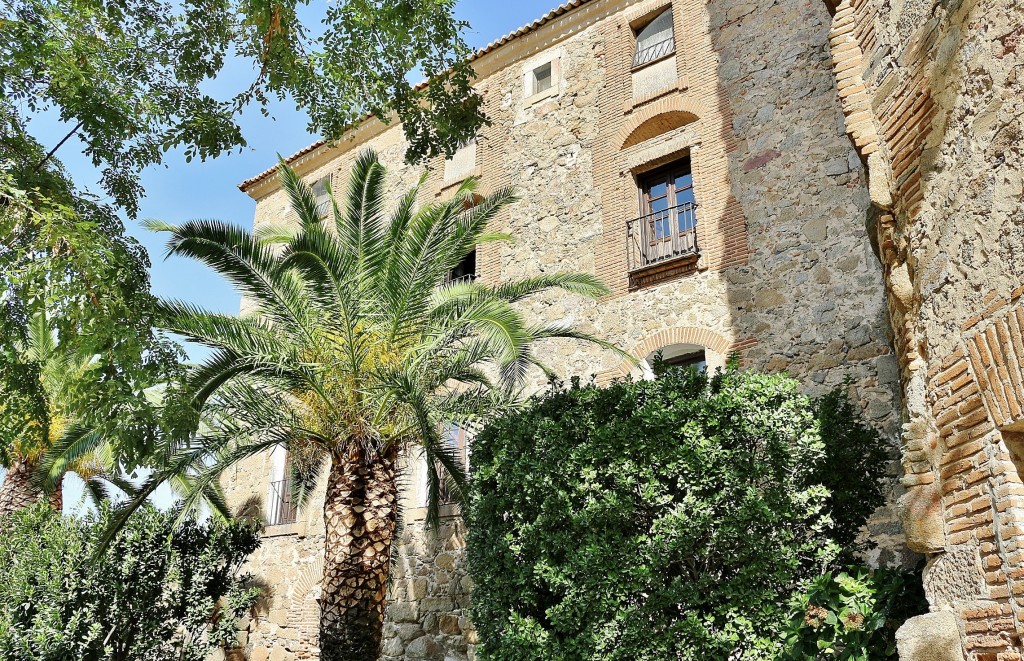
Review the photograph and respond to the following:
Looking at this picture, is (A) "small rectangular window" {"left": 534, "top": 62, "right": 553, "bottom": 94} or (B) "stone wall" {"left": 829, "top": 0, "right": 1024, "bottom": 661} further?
(A) "small rectangular window" {"left": 534, "top": 62, "right": 553, "bottom": 94}

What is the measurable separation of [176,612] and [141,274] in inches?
347

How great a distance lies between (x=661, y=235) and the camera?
11148 millimetres

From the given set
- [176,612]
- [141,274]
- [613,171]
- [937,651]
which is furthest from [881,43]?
[176,612]

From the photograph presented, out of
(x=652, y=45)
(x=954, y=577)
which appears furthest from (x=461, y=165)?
(x=954, y=577)

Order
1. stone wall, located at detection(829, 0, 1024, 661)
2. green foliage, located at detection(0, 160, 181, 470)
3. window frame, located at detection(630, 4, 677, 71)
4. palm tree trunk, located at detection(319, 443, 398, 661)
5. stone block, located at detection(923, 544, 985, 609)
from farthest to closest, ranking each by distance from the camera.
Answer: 1. window frame, located at detection(630, 4, 677, 71)
2. palm tree trunk, located at detection(319, 443, 398, 661)
3. green foliage, located at detection(0, 160, 181, 470)
4. stone block, located at detection(923, 544, 985, 609)
5. stone wall, located at detection(829, 0, 1024, 661)

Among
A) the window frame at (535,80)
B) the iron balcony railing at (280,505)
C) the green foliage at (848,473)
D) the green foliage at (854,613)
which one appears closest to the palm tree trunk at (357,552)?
the green foliage at (854,613)

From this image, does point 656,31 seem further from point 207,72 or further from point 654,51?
point 207,72

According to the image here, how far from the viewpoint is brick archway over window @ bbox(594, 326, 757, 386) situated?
9852 millimetres

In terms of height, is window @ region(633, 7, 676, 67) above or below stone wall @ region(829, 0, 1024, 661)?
above

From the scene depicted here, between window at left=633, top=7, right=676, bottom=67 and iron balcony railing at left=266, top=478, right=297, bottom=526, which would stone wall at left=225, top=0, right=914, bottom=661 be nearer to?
window at left=633, top=7, right=676, bottom=67

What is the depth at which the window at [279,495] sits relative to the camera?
14328mm

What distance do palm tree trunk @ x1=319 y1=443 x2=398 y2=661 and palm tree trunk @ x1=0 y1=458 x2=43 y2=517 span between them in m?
9.27

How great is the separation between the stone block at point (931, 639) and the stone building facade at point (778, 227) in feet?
0.04

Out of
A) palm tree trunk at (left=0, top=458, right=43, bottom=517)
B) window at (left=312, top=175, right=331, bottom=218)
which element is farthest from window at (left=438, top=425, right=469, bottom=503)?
palm tree trunk at (left=0, top=458, right=43, bottom=517)
